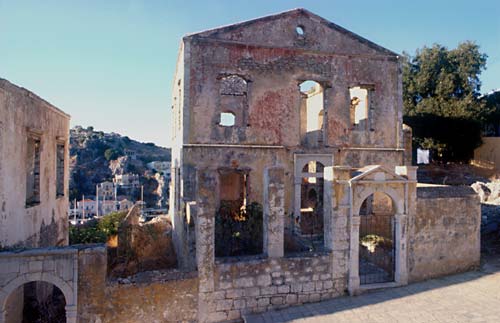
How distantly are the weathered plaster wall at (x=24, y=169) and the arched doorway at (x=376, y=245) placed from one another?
364 inches

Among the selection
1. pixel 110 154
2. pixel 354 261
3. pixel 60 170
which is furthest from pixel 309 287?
pixel 110 154

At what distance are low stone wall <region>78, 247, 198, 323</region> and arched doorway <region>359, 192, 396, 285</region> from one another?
4.78 meters

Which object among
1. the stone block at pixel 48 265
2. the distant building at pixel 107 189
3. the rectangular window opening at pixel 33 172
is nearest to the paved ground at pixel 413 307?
the stone block at pixel 48 265

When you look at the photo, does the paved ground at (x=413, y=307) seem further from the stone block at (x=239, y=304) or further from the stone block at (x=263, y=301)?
the stone block at (x=239, y=304)

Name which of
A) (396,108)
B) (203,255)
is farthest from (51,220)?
(396,108)

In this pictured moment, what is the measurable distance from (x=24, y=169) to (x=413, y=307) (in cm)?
1079

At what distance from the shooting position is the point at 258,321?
25.5 feet

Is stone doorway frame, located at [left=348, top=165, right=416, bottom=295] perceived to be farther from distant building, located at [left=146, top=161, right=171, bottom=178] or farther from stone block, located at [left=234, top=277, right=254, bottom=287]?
distant building, located at [left=146, top=161, right=171, bottom=178]

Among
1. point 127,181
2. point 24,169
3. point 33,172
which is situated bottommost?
point 127,181

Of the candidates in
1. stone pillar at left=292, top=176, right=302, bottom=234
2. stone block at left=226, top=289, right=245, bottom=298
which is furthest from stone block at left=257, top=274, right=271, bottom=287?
stone pillar at left=292, top=176, right=302, bottom=234

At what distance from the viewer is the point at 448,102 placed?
951 inches

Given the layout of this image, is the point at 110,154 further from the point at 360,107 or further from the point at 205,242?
the point at 205,242

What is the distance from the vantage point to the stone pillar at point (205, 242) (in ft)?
26.0

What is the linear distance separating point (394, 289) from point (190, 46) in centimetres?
1062
